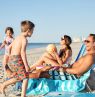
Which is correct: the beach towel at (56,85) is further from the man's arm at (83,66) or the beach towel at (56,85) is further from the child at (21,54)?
the child at (21,54)

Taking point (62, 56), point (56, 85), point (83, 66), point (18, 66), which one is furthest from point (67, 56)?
point (18, 66)

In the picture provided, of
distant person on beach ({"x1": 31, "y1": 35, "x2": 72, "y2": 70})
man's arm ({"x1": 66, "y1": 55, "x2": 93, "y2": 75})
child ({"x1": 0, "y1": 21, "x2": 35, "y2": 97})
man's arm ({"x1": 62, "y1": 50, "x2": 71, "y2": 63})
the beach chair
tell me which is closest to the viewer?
child ({"x1": 0, "y1": 21, "x2": 35, "y2": 97})

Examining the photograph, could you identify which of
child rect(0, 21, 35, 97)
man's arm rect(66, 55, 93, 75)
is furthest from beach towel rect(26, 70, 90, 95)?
child rect(0, 21, 35, 97)

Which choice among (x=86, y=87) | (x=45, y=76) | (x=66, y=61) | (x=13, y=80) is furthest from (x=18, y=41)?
(x=66, y=61)

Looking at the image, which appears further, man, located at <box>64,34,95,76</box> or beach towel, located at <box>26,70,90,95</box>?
beach towel, located at <box>26,70,90,95</box>

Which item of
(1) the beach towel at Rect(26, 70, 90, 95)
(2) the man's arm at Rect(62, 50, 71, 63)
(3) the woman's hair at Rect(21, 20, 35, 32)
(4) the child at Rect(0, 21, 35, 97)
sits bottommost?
(1) the beach towel at Rect(26, 70, 90, 95)

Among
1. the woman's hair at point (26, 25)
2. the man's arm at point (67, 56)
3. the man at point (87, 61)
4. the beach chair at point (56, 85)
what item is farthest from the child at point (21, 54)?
the man's arm at point (67, 56)

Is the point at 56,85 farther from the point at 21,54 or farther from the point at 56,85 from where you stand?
the point at 21,54

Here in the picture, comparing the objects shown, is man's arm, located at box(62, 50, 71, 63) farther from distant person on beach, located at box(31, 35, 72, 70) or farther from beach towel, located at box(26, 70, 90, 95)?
beach towel, located at box(26, 70, 90, 95)

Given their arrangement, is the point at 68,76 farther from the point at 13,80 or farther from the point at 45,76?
the point at 13,80

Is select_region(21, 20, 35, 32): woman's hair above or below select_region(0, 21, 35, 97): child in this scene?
above

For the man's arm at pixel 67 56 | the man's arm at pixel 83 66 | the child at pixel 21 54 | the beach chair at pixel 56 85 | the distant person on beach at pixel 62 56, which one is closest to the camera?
the child at pixel 21 54

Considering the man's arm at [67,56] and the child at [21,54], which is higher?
the child at [21,54]

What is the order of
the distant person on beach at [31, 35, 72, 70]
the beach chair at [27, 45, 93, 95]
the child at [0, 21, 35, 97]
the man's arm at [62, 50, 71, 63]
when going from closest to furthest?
the child at [0, 21, 35, 97] → the beach chair at [27, 45, 93, 95] → the distant person on beach at [31, 35, 72, 70] → the man's arm at [62, 50, 71, 63]
